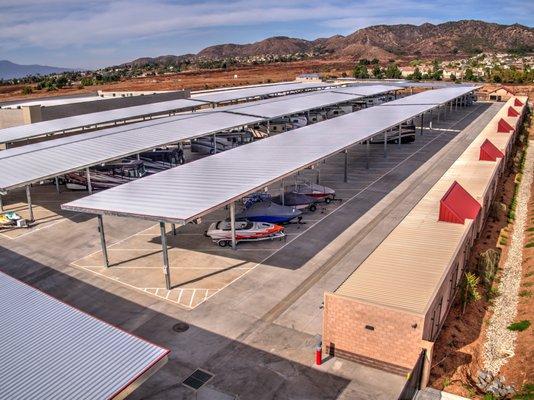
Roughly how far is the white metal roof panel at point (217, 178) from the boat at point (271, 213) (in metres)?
2.56

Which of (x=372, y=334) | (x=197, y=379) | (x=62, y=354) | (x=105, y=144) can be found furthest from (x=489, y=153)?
(x=62, y=354)

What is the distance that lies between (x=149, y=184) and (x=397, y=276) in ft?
51.4

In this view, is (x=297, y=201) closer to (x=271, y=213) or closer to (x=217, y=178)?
(x=271, y=213)

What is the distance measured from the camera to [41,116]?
55.7 meters

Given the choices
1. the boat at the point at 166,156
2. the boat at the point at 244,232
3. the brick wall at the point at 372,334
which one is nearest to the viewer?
the brick wall at the point at 372,334

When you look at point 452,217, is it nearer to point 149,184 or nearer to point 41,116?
point 149,184

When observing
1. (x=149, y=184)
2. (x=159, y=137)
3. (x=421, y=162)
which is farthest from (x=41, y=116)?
(x=421, y=162)

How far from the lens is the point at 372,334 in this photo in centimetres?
1695

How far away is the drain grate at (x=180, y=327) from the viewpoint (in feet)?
65.1

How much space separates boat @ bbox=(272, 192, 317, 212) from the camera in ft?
108

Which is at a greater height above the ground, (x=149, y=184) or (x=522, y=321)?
(x=149, y=184)

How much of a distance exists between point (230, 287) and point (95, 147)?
2263cm

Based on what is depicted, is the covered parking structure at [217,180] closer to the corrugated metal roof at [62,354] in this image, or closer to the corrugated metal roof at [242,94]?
the corrugated metal roof at [62,354]

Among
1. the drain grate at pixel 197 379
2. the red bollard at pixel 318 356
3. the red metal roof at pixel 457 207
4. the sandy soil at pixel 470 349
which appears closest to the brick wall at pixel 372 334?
the red bollard at pixel 318 356
